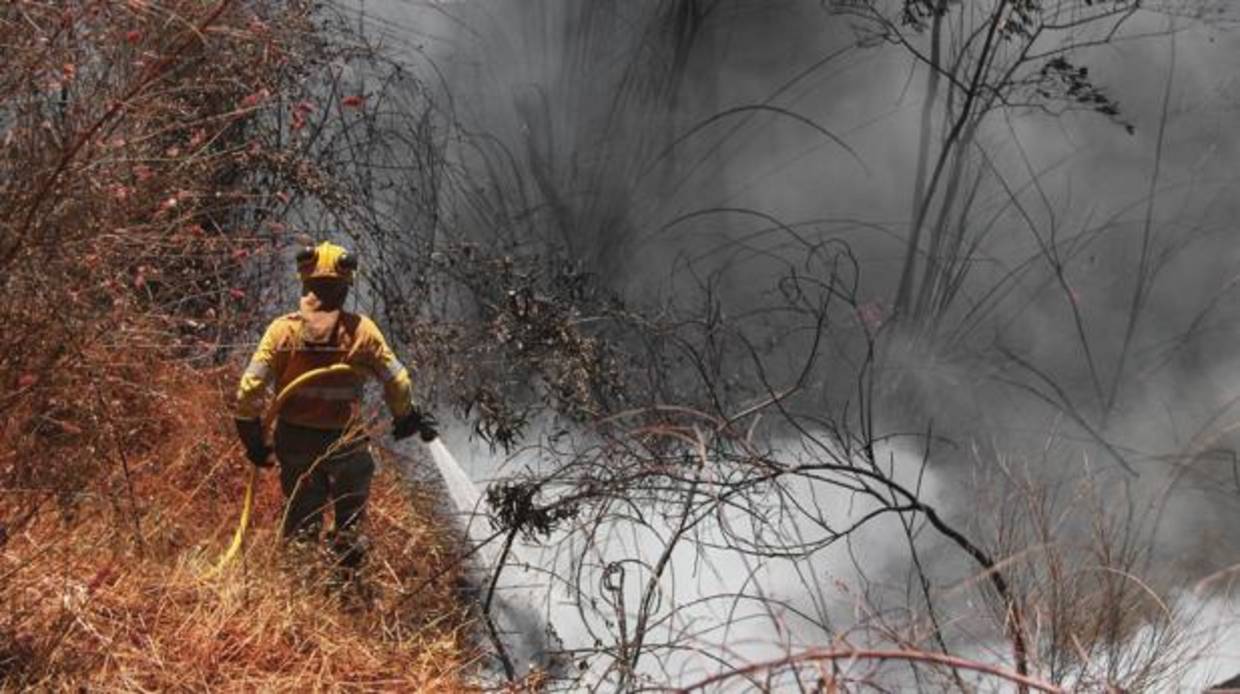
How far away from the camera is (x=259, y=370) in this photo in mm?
4887

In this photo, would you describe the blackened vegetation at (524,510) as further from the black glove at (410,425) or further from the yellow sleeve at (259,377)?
the yellow sleeve at (259,377)

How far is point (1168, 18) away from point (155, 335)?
4.43 metres

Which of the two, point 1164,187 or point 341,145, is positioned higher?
point 1164,187

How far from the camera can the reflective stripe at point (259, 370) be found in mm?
4869

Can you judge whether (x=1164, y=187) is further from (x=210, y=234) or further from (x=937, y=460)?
(x=210, y=234)

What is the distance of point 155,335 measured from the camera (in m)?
6.12

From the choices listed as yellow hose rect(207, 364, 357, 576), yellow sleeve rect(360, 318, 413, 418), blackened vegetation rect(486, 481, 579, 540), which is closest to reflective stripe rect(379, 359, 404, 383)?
yellow sleeve rect(360, 318, 413, 418)

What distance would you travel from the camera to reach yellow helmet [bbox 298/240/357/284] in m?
4.93

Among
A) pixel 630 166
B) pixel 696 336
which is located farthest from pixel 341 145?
pixel 696 336

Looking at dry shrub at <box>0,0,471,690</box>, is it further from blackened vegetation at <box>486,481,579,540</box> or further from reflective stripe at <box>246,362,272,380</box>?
reflective stripe at <box>246,362,272,380</box>

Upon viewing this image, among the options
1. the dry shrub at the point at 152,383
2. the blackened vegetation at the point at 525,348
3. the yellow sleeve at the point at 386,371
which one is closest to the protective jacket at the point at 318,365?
the yellow sleeve at the point at 386,371

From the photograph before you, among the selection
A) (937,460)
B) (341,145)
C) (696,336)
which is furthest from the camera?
(341,145)

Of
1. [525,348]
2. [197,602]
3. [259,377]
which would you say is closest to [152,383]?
[259,377]

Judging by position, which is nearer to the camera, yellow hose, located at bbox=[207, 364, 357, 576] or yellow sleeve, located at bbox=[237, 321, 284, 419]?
yellow hose, located at bbox=[207, 364, 357, 576]
